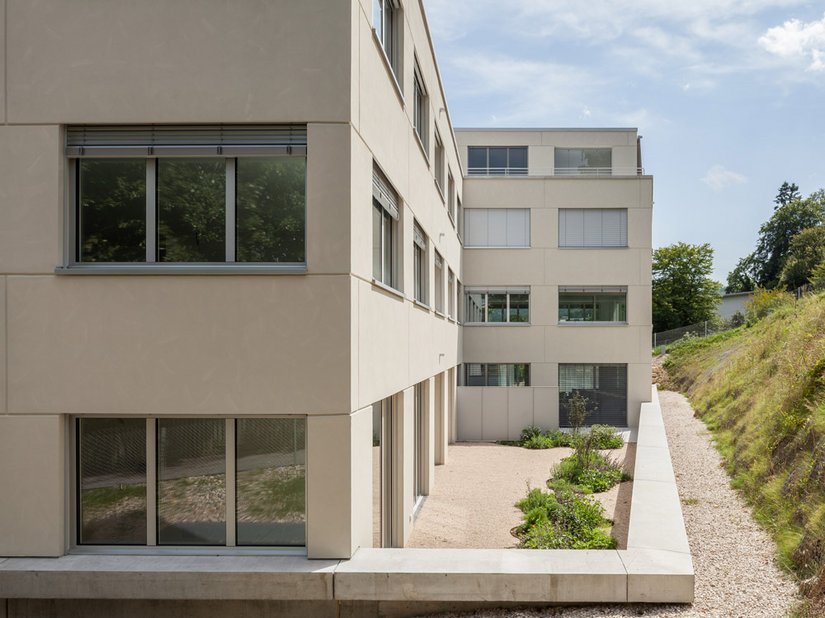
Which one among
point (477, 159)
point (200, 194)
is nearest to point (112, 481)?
point (200, 194)

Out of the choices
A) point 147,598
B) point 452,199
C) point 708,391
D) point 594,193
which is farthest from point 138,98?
point 708,391

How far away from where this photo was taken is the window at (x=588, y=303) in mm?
24703

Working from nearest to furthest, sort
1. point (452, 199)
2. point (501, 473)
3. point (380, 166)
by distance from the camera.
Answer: point (380, 166), point (501, 473), point (452, 199)

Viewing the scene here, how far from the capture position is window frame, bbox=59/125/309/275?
6945 millimetres

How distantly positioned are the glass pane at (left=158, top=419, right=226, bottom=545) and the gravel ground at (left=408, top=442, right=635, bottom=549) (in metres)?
4.89

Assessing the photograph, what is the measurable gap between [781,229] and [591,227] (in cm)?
5672

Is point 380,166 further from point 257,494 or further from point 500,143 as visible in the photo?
point 500,143

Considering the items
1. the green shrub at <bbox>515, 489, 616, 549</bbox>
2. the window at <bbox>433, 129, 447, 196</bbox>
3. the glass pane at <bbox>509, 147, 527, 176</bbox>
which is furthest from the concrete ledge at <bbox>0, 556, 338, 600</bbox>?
the glass pane at <bbox>509, 147, 527, 176</bbox>

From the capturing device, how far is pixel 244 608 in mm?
6727

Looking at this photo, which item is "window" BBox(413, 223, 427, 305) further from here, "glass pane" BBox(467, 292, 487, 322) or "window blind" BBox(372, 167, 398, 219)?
"glass pane" BBox(467, 292, 487, 322)

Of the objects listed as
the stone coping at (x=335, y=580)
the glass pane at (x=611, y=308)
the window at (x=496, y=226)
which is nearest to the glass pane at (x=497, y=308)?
the window at (x=496, y=226)

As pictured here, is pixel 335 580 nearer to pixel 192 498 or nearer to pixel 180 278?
pixel 192 498

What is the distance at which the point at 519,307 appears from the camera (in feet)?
82.0

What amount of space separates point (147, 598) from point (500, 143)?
22818mm
